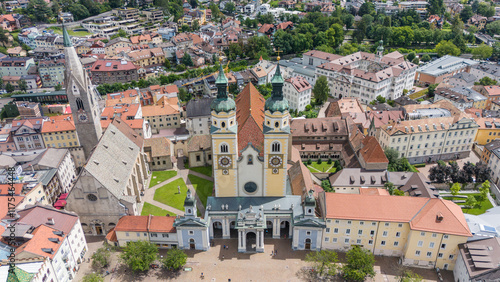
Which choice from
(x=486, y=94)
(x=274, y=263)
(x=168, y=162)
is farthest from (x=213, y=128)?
(x=486, y=94)

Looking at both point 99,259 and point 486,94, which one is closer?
point 99,259

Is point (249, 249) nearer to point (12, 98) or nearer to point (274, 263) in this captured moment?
point (274, 263)

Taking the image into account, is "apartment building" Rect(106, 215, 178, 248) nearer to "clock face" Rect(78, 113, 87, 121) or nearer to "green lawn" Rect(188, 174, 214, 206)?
"green lawn" Rect(188, 174, 214, 206)

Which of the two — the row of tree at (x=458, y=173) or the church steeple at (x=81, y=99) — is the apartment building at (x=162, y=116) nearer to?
the church steeple at (x=81, y=99)

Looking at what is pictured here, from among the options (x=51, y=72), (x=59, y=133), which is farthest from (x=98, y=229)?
(x=51, y=72)

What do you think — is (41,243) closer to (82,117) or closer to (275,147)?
(82,117)
